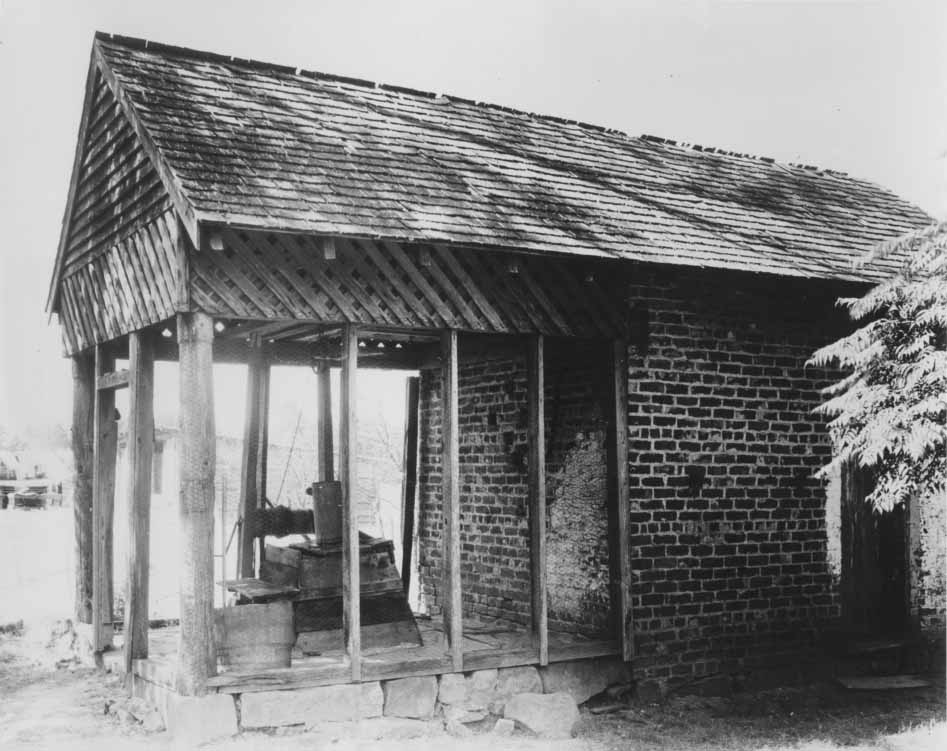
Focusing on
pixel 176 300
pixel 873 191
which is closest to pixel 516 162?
pixel 176 300

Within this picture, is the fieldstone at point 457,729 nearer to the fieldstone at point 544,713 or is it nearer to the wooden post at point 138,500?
the fieldstone at point 544,713

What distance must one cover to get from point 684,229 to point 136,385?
5.46 m

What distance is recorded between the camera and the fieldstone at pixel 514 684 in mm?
8555

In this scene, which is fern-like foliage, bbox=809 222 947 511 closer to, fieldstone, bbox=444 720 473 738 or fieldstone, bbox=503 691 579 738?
fieldstone, bbox=503 691 579 738

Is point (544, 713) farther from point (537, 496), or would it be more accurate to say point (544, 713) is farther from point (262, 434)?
point (262, 434)

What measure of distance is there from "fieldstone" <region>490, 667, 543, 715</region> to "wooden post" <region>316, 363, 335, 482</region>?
3.08m

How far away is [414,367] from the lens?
11.9 meters

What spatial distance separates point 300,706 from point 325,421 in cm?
372

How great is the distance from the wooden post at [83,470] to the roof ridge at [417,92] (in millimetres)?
3685

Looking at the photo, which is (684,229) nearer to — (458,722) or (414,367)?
(414,367)

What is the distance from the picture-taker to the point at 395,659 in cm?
836

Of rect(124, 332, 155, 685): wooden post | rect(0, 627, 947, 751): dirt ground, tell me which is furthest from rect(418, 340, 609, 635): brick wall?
rect(124, 332, 155, 685): wooden post

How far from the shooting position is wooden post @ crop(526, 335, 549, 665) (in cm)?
865

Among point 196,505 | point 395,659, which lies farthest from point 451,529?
point 196,505
